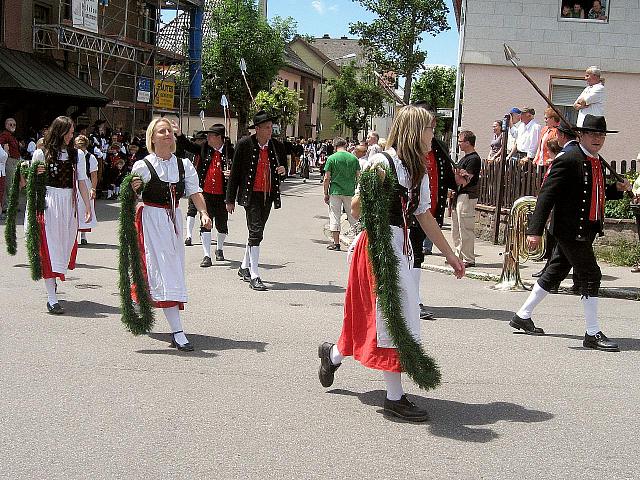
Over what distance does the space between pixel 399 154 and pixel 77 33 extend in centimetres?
2375

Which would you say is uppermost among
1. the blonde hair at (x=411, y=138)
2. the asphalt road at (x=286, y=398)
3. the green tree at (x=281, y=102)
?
the green tree at (x=281, y=102)

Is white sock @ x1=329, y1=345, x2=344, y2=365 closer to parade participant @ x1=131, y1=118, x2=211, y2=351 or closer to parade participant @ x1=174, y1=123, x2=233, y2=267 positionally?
parade participant @ x1=131, y1=118, x2=211, y2=351

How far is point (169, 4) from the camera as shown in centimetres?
3538

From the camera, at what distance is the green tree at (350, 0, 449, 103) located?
154ft

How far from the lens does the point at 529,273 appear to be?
12469mm

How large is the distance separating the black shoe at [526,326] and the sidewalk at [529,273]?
2.92 m

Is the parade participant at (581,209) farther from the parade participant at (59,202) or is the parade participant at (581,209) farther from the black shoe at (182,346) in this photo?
the parade participant at (59,202)

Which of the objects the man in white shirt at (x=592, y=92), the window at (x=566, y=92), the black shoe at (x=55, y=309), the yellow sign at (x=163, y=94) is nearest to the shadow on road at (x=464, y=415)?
the black shoe at (x=55, y=309)

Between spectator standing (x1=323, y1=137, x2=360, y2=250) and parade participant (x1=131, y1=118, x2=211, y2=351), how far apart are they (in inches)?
307

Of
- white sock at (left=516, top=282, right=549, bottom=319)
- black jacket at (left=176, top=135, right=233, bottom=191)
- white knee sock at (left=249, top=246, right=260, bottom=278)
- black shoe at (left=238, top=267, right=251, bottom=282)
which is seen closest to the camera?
white sock at (left=516, top=282, right=549, bottom=319)

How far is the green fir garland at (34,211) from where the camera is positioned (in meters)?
8.72

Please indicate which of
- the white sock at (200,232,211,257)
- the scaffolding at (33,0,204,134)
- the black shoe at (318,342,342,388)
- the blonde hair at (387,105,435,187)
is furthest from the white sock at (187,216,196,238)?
the scaffolding at (33,0,204,134)

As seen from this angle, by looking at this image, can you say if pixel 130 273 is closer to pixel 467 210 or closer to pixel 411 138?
pixel 411 138

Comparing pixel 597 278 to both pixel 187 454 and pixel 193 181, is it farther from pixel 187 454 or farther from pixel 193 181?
pixel 187 454
